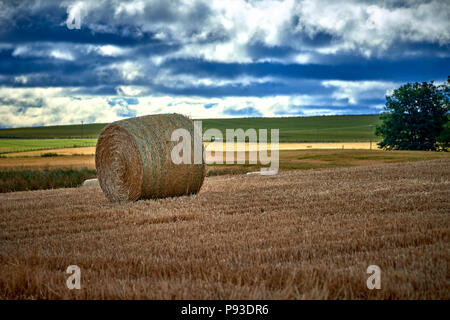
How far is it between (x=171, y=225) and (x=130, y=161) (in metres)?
5.23

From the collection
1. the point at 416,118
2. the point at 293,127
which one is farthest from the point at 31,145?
the point at 293,127

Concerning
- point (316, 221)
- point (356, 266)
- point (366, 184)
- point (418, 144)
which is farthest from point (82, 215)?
point (418, 144)

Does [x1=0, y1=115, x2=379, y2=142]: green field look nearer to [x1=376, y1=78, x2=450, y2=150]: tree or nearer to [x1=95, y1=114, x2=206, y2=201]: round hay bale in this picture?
[x1=376, y1=78, x2=450, y2=150]: tree

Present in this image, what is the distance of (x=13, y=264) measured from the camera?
6.04m

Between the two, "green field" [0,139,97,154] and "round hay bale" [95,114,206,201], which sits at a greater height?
"green field" [0,139,97,154]

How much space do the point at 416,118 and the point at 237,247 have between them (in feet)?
173

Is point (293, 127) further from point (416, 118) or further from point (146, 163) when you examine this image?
point (146, 163)

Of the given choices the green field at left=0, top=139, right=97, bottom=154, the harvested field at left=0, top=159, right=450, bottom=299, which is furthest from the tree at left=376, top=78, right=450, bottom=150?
the harvested field at left=0, top=159, right=450, bottom=299

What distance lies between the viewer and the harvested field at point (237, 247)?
4738 mm

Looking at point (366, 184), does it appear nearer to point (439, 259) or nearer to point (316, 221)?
point (316, 221)

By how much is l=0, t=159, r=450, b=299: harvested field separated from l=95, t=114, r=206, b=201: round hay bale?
1.24 m

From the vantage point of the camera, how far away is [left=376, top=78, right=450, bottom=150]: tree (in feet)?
176

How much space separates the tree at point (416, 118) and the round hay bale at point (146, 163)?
147 ft

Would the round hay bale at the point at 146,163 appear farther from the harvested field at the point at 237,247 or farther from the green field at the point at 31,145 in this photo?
the green field at the point at 31,145
